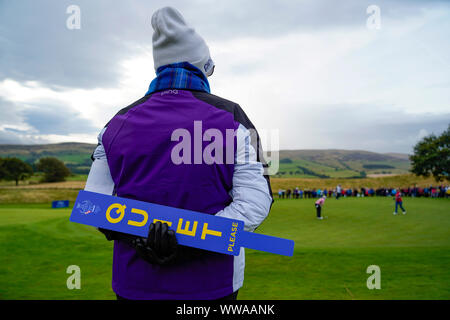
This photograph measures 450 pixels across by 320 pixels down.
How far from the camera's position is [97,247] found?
9.94 meters

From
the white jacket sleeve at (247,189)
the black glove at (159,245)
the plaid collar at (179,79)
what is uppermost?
the plaid collar at (179,79)

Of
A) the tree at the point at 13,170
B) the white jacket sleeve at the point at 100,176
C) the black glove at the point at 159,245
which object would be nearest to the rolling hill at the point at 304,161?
the tree at the point at 13,170

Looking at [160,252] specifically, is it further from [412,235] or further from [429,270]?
[412,235]

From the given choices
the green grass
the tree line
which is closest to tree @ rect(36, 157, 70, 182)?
the tree line

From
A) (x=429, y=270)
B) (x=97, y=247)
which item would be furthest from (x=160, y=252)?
(x=97, y=247)

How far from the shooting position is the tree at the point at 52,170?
69500mm

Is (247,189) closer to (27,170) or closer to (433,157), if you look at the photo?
(433,157)

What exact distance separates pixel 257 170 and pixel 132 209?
0.75 m

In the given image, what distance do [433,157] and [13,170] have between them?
87.3 m

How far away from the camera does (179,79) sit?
196 cm

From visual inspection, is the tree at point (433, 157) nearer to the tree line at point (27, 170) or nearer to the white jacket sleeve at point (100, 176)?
the white jacket sleeve at point (100, 176)

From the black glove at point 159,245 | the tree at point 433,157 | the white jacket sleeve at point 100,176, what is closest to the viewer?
the black glove at point 159,245

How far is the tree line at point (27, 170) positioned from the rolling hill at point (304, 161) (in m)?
14.7
